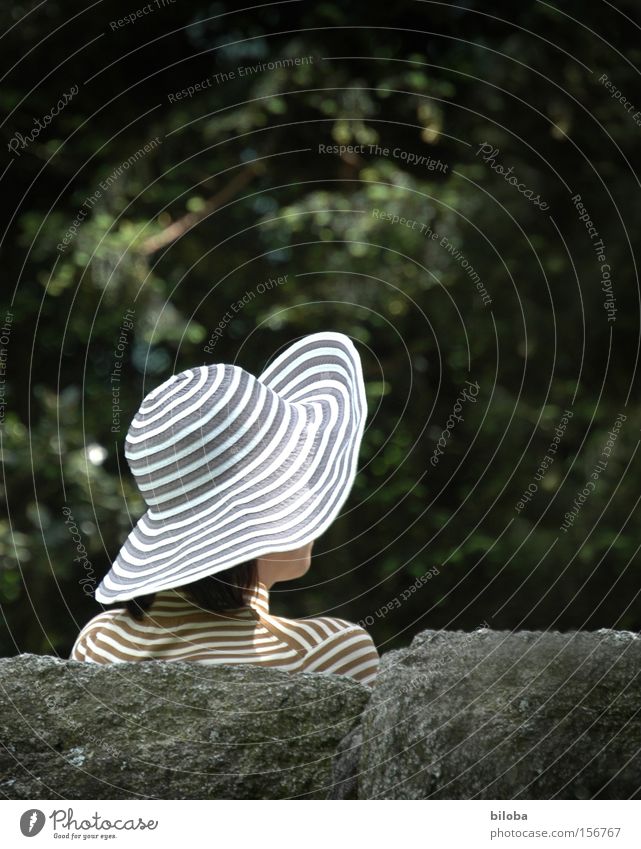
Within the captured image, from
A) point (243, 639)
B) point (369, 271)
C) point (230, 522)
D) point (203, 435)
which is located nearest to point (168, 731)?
point (243, 639)

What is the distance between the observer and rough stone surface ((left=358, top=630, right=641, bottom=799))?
108 centimetres

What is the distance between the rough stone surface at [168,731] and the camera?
1173 millimetres

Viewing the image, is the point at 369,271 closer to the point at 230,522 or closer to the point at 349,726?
the point at 230,522

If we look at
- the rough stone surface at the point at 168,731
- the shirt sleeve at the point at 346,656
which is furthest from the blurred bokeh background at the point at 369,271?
the rough stone surface at the point at 168,731

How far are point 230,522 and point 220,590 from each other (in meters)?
0.09

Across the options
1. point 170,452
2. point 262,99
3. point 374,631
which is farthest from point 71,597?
point 170,452

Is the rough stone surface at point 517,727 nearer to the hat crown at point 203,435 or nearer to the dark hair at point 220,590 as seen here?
the dark hair at point 220,590

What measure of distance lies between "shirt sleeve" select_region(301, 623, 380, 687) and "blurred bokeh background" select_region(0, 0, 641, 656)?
9.90 feet

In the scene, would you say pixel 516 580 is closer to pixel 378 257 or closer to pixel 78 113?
pixel 378 257

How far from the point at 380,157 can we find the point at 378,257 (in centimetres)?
46

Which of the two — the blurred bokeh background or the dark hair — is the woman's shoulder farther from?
the blurred bokeh background

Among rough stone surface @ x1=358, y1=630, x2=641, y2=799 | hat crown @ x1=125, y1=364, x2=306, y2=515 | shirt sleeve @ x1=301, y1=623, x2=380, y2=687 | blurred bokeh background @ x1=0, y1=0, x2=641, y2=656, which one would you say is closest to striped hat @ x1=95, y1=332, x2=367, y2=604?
hat crown @ x1=125, y1=364, x2=306, y2=515

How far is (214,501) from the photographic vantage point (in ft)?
4.57

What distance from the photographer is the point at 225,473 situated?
1413 mm
